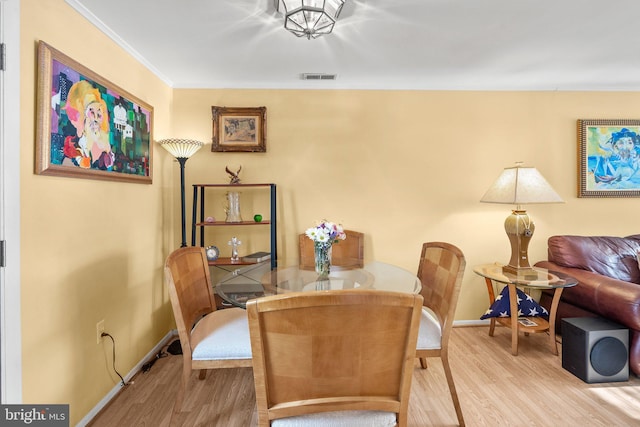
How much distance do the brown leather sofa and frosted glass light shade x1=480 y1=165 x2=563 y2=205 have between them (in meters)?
0.60

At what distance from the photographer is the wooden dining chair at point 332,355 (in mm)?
906

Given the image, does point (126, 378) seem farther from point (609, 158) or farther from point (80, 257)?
point (609, 158)

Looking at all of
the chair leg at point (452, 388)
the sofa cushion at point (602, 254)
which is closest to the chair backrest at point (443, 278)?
the chair leg at point (452, 388)

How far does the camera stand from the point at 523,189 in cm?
250

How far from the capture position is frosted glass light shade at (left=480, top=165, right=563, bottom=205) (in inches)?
97.5

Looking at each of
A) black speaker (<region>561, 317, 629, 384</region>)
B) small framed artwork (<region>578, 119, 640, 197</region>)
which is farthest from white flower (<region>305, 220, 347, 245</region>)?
small framed artwork (<region>578, 119, 640, 197</region>)

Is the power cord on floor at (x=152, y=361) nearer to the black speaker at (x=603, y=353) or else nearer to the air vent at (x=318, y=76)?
the air vent at (x=318, y=76)

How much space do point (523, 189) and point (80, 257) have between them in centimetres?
316

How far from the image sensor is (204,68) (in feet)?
8.46

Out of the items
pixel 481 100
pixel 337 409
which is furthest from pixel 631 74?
pixel 337 409

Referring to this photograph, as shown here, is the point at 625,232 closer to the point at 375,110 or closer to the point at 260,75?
the point at 375,110

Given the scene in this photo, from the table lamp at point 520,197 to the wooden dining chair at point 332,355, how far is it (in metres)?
2.09

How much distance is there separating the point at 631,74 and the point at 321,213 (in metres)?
3.10

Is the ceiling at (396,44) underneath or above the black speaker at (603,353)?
above
